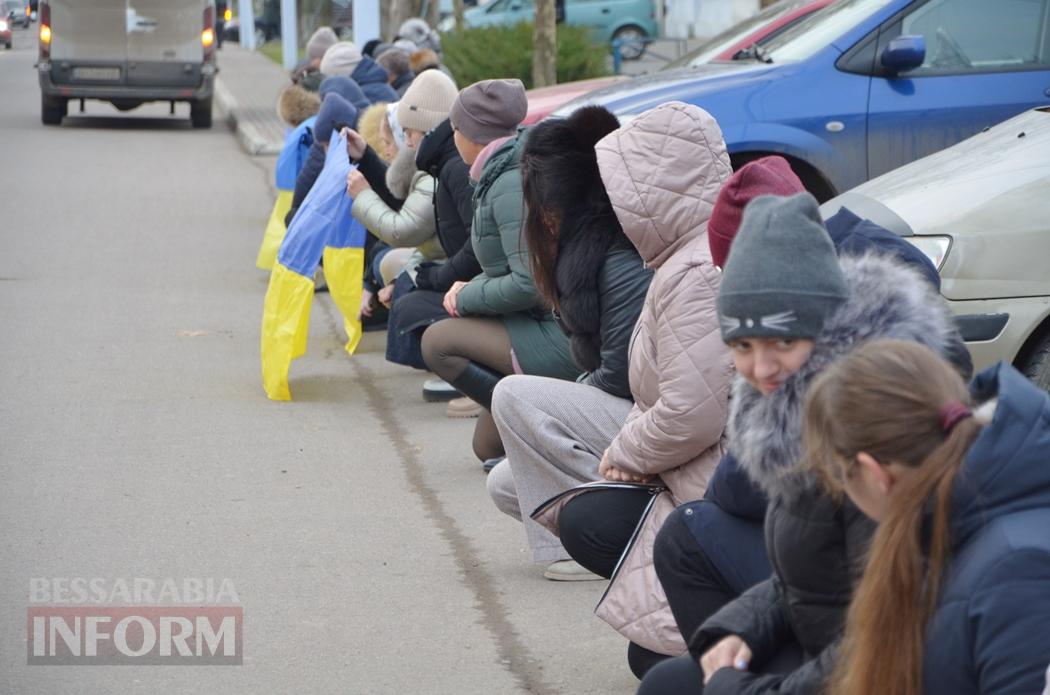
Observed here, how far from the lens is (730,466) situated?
309cm

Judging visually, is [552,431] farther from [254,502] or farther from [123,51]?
[123,51]

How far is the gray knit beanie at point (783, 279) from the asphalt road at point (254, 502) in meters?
1.50

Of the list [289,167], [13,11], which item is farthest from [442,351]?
[13,11]

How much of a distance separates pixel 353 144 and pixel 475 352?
5.78ft

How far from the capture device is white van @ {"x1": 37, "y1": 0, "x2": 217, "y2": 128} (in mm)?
20438

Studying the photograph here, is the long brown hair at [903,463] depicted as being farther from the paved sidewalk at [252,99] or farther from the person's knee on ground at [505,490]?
the paved sidewalk at [252,99]

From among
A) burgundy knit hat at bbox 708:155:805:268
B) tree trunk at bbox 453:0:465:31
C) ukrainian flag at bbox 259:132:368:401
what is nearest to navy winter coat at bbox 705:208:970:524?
burgundy knit hat at bbox 708:155:805:268

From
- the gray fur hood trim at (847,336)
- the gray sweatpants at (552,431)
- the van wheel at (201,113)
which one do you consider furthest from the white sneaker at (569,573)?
the van wheel at (201,113)

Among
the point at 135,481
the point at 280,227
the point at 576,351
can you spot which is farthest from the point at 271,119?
the point at 576,351

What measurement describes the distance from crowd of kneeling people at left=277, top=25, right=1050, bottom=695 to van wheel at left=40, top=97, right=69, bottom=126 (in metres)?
16.4

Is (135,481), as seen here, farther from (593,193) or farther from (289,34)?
(289,34)

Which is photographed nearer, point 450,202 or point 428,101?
point 450,202

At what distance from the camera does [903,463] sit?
2.10 m

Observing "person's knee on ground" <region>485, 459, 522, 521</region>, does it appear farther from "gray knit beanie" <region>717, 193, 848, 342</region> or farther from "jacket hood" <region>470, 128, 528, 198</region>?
"gray knit beanie" <region>717, 193, 848, 342</region>
